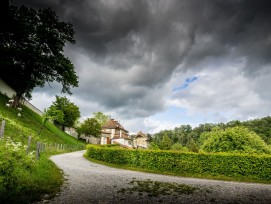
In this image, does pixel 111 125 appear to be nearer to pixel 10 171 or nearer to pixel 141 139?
pixel 141 139

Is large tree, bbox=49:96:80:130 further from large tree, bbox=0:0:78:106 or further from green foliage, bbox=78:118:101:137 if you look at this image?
large tree, bbox=0:0:78:106

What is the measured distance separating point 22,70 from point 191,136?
13246 cm

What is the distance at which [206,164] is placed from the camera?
64.8ft

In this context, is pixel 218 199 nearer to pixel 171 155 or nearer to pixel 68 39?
pixel 171 155

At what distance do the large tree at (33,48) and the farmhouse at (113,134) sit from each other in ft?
153

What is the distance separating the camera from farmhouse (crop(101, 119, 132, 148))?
78.7 meters

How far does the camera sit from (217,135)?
2788 centimetres

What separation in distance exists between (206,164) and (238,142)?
8.34 m

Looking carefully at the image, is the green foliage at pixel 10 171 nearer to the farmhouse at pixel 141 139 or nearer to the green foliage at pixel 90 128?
the green foliage at pixel 90 128

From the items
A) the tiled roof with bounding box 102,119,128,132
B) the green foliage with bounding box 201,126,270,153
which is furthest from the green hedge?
the tiled roof with bounding box 102,119,128,132

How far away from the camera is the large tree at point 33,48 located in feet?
97.2

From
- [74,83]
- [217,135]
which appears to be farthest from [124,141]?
[217,135]

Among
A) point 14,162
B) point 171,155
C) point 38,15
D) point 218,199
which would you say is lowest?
point 218,199

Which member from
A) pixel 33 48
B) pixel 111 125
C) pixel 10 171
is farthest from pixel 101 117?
pixel 10 171
